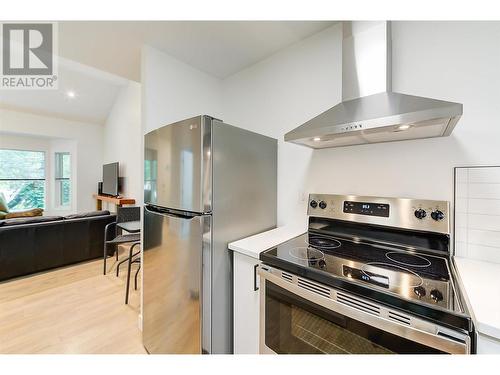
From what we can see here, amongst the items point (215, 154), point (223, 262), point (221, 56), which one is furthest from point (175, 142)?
point (221, 56)

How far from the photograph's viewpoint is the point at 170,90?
1.84 m

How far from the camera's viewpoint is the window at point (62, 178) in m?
5.40

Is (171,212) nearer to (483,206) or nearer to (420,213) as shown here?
(420,213)

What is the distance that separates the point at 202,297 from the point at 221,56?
6.09 ft

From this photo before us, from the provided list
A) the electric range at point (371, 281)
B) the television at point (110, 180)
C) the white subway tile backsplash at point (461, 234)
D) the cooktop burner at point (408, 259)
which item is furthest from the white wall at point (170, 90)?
the television at point (110, 180)

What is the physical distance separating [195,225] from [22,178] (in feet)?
20.8

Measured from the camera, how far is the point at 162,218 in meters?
1.38

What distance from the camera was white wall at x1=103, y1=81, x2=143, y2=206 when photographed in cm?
421

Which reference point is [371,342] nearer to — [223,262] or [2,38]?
[223,262]

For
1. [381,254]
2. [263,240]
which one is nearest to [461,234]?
[381,254]

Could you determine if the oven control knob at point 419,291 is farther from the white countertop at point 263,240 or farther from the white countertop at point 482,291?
the white countertop at point 263,240

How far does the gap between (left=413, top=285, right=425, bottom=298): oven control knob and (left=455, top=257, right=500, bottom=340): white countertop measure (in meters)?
0.12

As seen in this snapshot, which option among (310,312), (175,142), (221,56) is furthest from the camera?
(221,56)

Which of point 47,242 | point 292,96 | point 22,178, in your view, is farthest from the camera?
point 22,178
